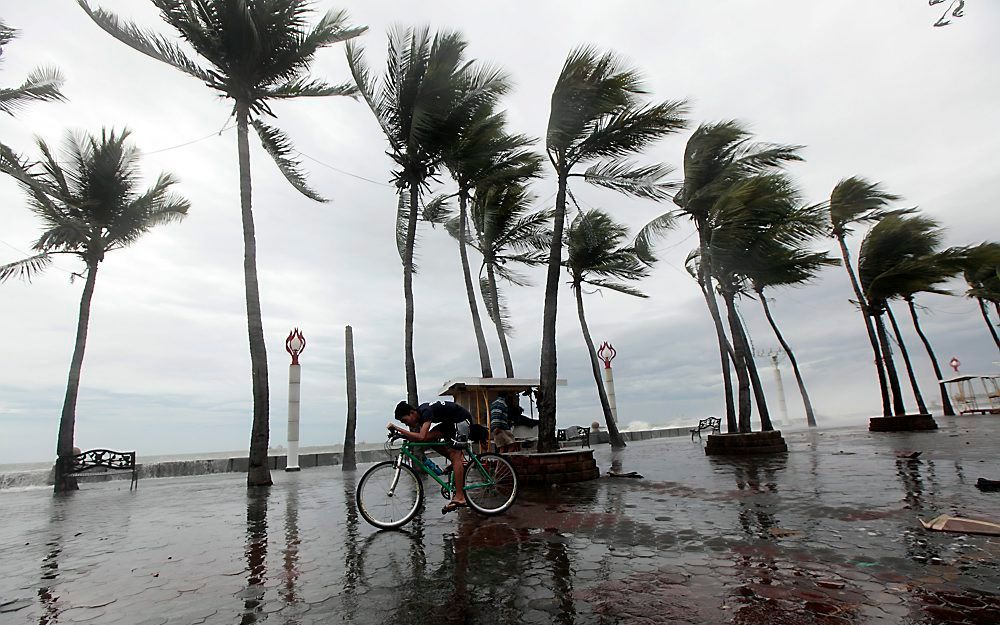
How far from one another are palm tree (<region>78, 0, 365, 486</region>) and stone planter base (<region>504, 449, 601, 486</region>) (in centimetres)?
650

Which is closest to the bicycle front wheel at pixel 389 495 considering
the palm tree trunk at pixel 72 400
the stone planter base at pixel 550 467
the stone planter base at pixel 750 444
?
the stone planter base at pixel 550 467

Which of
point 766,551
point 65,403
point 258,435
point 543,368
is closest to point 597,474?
point 543,368

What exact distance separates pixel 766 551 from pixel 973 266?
61.9 ft

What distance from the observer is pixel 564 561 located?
378cm

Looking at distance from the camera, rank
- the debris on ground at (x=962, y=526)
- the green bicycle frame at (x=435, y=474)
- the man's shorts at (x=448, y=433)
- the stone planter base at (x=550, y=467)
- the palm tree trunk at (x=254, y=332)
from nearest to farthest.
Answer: the debris on ground at (x=962, y=526), the green bicycle frame at (x=435, y=474), the man's shorts at (x=448, y=433), the stone planter base at (x=550, y=467), the palm tree trunk at (x=254, y=332)

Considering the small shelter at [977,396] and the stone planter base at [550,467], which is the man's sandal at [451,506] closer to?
the stone planter base at [550,467]

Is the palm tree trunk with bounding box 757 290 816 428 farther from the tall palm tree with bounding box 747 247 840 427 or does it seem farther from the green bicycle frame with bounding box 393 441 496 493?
the green bicycle frame with bounding box 393 441 496 493

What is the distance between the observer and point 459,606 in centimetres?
293

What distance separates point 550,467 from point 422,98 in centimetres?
1058

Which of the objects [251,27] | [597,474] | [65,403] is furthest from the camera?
[65,403]

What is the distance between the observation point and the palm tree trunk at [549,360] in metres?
9.03

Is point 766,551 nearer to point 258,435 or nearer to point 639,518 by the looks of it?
point 639,518

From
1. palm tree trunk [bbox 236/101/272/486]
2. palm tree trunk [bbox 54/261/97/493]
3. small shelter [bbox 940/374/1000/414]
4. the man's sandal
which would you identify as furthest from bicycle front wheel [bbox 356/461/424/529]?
small shelter [bbox 940/374/1000/414]

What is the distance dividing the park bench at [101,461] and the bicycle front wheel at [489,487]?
10684 mm
